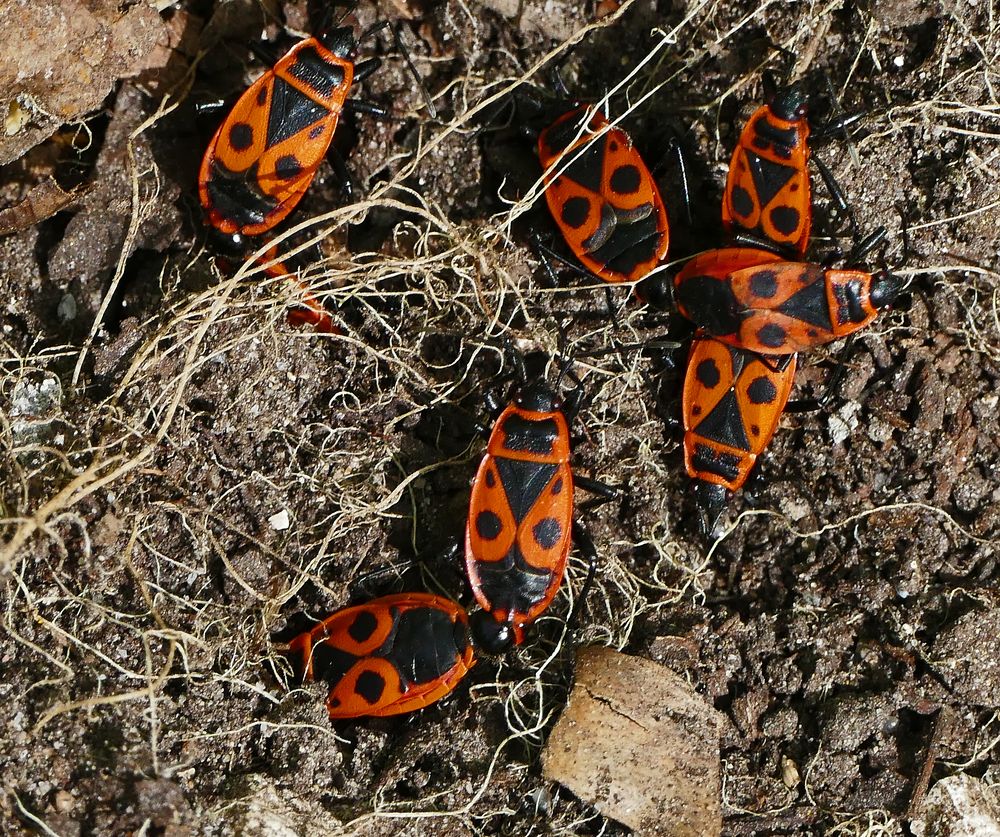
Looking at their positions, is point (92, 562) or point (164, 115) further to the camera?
point (164, 115)

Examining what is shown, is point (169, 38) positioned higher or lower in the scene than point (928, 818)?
higher

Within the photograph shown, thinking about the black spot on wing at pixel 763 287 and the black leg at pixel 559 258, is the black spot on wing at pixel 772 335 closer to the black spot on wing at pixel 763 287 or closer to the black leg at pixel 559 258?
the black spot on wing at pixel 763 287

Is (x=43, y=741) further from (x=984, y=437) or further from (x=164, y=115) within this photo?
(x=984, y=437)

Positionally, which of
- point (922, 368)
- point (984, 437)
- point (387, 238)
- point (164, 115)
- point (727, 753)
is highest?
point (164, 115)

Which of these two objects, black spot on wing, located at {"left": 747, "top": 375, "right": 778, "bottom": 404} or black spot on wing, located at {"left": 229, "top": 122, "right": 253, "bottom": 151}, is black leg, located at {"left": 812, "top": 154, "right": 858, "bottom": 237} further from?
black spot on wing, located at {"left": 229, "top": 122, "right": 253, "bottom": 151}

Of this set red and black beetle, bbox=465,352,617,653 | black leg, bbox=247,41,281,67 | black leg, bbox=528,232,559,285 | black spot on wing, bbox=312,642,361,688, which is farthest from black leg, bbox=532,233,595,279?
black spot on wing, bbox=312,642,361,688

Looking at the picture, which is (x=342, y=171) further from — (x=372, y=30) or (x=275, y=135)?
(x=372, y=30)

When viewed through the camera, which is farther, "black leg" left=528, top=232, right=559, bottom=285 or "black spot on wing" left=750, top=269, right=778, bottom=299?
"black leg" left=528, top=232, right=559, bottom=285

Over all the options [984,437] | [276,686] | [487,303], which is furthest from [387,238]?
[984,437]

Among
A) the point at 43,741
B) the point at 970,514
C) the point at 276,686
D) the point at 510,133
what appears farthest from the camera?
the point at 510,133
